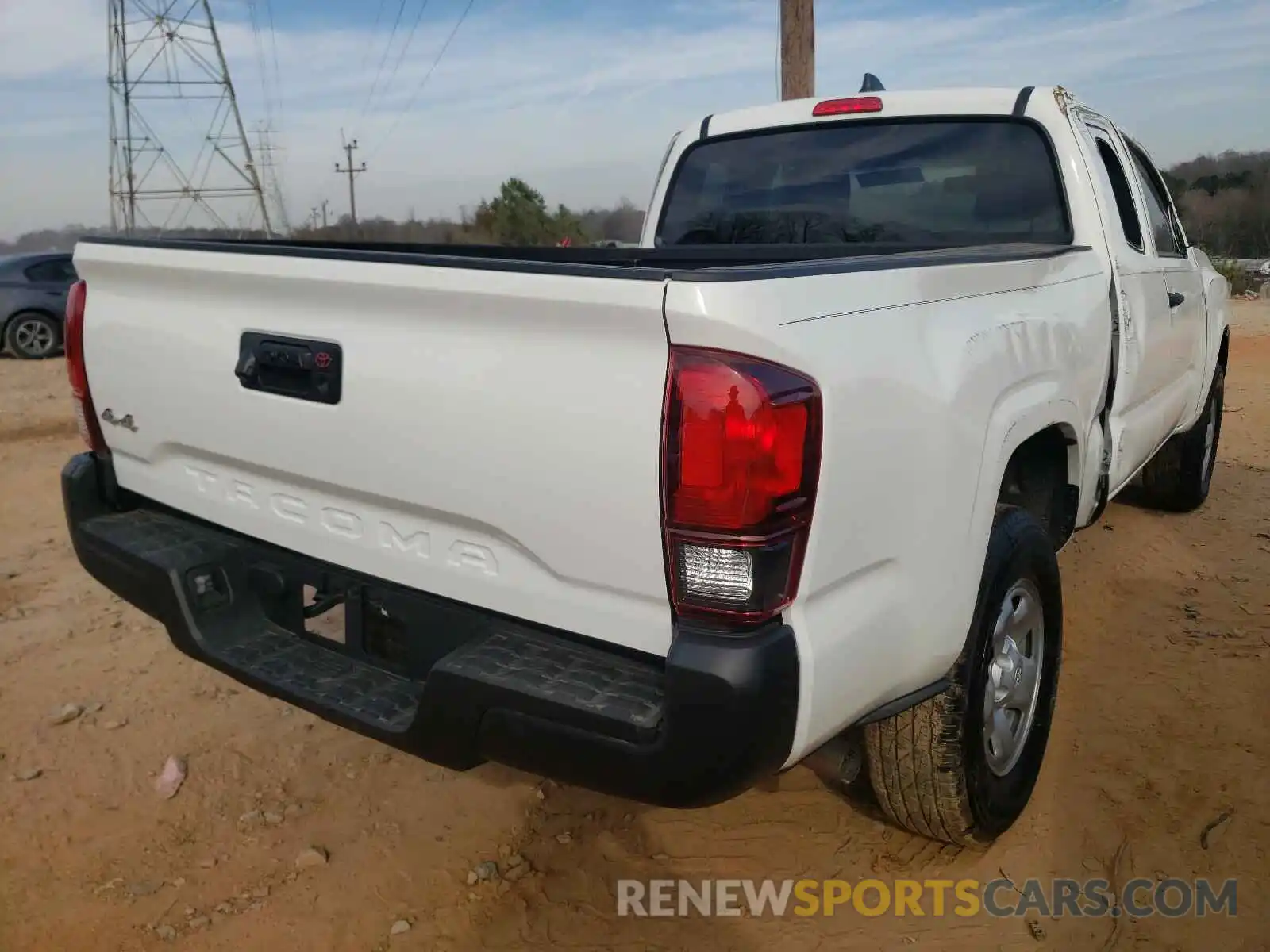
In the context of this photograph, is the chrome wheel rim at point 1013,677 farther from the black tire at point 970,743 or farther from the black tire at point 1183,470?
the black tire at point 1183,470

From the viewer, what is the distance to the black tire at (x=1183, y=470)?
5492mm

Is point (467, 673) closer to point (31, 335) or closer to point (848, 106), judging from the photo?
point (848, 106)

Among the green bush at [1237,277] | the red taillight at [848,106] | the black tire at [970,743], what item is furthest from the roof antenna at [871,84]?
the green bush at [1237,277]

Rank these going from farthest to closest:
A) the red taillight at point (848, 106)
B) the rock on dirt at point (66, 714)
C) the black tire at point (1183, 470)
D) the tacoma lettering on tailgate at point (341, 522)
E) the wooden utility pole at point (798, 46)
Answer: the wooden utility pole at point (798, 46) → the black tire at point (1183, 470) → the red taillight at point (848, 106) → the rock on dirt at point (66, 714) → the tacoma lettering on tailgate at point (341, 522)

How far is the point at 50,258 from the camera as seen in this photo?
13.5 metres

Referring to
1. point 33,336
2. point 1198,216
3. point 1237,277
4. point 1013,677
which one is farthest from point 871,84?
point 1198,216

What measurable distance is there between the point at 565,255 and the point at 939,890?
2328mm

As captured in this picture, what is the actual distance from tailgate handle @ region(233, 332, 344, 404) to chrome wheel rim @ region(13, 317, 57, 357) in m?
13.3

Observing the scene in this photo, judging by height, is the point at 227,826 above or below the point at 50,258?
below

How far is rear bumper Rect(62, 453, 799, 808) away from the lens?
1726mm

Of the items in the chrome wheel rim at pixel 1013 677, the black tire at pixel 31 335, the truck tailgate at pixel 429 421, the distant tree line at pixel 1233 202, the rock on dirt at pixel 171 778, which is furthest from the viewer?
the distant tree line at pixel 1233 202

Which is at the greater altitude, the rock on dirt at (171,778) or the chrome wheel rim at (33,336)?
the chrome wheel rim at (33,336)

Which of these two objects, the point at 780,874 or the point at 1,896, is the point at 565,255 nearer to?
the point at 780,874

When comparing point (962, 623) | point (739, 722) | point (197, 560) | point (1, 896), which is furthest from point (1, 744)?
point (962, 623)
